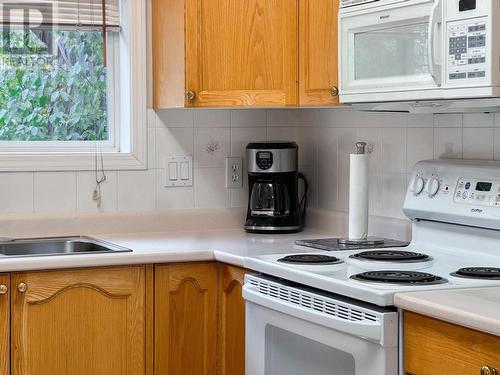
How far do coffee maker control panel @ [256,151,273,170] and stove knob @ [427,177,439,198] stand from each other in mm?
771

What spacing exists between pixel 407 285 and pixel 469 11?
0.68 metres

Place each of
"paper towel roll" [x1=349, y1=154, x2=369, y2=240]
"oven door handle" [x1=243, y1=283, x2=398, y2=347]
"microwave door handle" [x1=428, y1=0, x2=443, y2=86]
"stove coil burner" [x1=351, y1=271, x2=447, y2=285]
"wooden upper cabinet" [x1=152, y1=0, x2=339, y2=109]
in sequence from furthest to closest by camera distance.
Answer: "wooden upper cabinet" [x1=152, y1=0, x2=339, y2=109] → "paper towel roll" [x1=349, y1=154, x2=369, y2=240] → "microwave door handle" [x1=428, y1=0, x2=443, y2=86] → "stove coil burner" [x1=351, y1=271, x2=447, y2=285] → "oven door handle" [x1=243, y1=283, x2=398, y2=347]

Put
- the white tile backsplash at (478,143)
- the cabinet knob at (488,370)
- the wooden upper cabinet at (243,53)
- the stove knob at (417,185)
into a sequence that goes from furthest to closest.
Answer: the wooden upper cabinet at (243,53) < the stove knob at (417,185) < the white tile backsplash at (478,143) < the cabinet knob at (488,370)

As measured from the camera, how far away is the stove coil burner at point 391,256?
2580 mm

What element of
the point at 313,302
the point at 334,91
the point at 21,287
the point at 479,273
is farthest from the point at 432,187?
the point at 21,287

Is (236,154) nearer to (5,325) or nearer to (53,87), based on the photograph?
(53,87)

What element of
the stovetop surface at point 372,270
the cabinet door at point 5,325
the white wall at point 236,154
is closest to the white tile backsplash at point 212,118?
the white wall at point 236,154

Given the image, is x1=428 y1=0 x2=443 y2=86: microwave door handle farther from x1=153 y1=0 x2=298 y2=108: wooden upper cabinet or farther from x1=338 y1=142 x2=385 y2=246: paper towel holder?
x1=153 y1=0 x2=298 y2=108: wooden upper cabinet

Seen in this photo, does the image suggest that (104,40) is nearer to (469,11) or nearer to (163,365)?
(163,365)

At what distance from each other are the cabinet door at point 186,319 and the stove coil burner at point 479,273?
0.94 meters

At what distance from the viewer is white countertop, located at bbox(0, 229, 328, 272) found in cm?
279

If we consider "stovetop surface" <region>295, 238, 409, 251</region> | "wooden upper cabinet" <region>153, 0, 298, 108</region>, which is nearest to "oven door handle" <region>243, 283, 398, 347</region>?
"stovetop surface" <region>295, 238, 409, 251</region>

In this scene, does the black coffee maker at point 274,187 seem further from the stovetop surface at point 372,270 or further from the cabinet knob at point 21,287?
the cabinet knob at point 21,287

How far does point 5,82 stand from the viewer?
3.40 m
